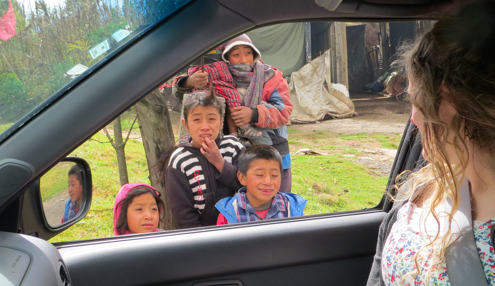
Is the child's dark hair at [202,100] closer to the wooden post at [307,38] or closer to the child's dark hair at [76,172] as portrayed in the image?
the child's dark hair at [76,172]

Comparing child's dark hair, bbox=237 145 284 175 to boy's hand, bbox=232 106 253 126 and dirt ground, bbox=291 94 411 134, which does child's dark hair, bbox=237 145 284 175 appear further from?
dirt ground, bbox=291 94 411 134

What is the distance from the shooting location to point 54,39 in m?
0.94

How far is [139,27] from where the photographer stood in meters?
0.98

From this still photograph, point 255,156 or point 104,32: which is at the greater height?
point 104,32

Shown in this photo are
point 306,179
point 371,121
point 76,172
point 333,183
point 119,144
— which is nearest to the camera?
point 76,172

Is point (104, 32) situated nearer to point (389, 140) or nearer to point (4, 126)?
point (4, 126)

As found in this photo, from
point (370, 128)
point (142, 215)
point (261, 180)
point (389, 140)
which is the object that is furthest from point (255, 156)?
point (370, 128)

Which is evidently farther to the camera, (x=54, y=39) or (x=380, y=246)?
(x=380, y=246)

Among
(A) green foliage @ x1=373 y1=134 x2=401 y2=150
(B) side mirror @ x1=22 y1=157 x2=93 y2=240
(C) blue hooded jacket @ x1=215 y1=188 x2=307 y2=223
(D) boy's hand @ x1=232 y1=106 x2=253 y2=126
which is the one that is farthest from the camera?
(A) green foliage @ x1=373 y1=134 x2=401 y2=150

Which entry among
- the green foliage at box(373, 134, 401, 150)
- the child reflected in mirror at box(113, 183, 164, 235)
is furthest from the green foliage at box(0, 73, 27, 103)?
the green foliage at box(373, 134, 401, 150)

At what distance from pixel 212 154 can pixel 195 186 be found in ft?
0.66

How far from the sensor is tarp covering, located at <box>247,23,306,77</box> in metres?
8.77

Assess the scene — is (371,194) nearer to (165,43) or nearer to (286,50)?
(165,43)

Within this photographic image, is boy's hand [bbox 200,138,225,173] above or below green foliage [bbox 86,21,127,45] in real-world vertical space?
below
